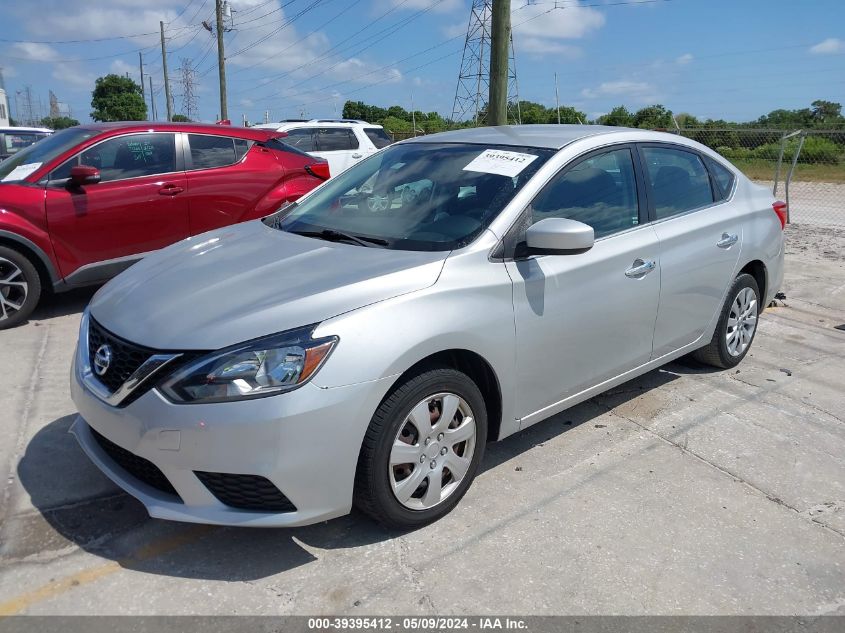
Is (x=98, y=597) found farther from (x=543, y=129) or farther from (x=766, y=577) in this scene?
(x=543, y=129)

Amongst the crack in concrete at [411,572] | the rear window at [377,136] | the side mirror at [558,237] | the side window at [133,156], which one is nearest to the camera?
the crack in concrete at [411,572]

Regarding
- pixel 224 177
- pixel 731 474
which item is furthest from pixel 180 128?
pixel 731 474

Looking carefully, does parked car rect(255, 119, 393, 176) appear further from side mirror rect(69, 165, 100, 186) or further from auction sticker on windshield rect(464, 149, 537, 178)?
auction sticker on windshield rect(464, 149, 537, 178)

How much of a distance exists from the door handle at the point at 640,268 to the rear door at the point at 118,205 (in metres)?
4.27

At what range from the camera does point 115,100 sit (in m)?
72.8

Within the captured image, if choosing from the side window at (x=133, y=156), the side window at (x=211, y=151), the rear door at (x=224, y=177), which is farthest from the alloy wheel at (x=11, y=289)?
the side window at (x=211, y=151)

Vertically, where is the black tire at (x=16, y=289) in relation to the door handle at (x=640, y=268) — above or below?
below

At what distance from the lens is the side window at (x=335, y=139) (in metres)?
13.5

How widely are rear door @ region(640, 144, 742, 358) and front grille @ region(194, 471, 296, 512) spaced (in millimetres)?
2439

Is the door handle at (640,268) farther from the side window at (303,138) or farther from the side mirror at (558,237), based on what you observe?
the side window at (303,138)

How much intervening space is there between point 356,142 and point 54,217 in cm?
875

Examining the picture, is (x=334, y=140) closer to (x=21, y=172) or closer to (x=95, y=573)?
(x=21, y=172)

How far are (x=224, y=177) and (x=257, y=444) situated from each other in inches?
185

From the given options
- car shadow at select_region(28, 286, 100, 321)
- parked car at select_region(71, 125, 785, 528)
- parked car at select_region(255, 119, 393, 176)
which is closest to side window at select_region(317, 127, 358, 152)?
parked car at select_region(255, 119, 393, 176)
